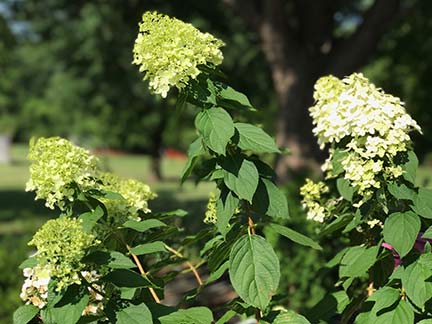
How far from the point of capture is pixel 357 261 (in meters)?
1.77

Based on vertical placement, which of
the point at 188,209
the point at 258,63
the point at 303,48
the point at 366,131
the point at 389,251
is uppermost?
the point at 258,63

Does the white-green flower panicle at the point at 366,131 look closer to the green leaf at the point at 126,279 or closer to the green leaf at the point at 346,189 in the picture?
the green leaf at the point at 346,189

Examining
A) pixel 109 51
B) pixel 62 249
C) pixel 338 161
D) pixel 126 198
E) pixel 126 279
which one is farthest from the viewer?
pixel 109 51

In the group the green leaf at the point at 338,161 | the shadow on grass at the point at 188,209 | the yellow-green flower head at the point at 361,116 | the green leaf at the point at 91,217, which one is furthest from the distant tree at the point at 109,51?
the green leaf at the point at 91,217

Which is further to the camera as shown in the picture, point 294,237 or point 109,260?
point 294,237

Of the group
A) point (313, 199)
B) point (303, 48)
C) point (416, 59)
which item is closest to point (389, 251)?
point (313, 199)

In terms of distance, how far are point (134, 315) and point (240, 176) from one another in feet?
1.37

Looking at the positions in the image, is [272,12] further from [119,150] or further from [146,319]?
[119,150]

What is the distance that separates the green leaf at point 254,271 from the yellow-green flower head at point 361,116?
14.3 inches

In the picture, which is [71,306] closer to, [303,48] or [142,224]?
[142,224]

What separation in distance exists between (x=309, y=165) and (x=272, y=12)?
2521 mm

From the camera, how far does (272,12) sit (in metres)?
9.48

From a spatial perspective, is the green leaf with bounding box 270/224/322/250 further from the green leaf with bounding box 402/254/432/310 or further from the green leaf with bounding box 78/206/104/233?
the green leaf with bounding box 78/206/104/233

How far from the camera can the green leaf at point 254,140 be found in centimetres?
158
